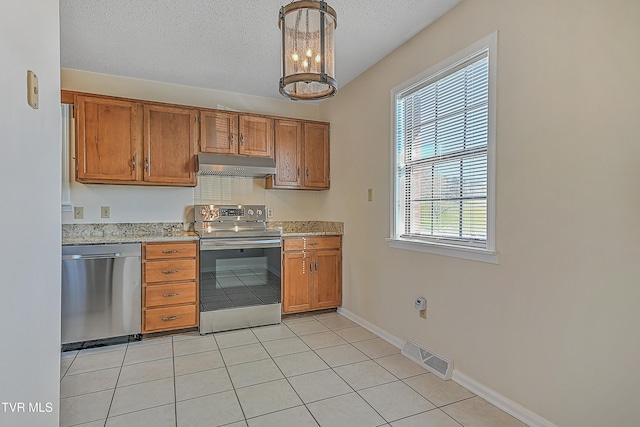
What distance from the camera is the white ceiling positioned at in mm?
2338

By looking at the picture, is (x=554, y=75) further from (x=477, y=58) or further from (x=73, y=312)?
(x=73, y=312)

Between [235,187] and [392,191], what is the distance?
75.2 inches

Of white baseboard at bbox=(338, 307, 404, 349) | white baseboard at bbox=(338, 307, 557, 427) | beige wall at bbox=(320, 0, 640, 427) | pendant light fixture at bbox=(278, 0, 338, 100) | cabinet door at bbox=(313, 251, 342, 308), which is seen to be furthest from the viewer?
cabinet door at bbox=(313, 251, 342, 308)

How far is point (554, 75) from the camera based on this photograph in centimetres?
176

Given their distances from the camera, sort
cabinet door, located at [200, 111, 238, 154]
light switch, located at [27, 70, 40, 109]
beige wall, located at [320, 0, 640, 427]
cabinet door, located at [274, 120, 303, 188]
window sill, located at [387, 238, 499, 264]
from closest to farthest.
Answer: light switch, located at [27, 70, 40, 109]
beige wall, located at [320, 0, 640, 427]
window sill, located at [387, 238, 499, 264]
cabinet door, located at [200, 111, 238, 154]
cabinet door, located at [274, 120, 303, 188]

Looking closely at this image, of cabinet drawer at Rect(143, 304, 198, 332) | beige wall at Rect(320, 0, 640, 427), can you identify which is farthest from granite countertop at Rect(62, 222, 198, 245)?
beige wall at Rect(320, 0, 640, 427)

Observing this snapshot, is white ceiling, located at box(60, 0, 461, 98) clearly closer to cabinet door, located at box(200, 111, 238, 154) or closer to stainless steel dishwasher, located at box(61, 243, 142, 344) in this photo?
cabinet door, located at box(200, 111, 238, 154)

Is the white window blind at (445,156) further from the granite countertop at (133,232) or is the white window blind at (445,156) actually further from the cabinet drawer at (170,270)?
the cabinet drawer at (170,270)

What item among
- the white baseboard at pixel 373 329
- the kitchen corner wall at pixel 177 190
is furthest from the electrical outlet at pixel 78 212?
the white baseboard at pixel 373 329

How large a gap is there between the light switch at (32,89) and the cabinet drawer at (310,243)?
269cm

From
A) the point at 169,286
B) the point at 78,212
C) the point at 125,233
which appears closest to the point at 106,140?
the point at 78,212

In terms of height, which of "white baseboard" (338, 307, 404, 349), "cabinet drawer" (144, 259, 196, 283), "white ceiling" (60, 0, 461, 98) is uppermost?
"white ceiling" (60, 0, 461, 98)

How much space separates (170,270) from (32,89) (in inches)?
93.1

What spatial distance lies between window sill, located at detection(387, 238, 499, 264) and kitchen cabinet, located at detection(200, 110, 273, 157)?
1795mm
